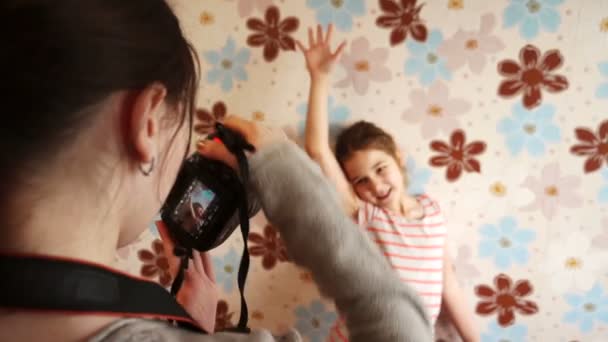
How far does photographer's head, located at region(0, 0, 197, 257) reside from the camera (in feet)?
0.95

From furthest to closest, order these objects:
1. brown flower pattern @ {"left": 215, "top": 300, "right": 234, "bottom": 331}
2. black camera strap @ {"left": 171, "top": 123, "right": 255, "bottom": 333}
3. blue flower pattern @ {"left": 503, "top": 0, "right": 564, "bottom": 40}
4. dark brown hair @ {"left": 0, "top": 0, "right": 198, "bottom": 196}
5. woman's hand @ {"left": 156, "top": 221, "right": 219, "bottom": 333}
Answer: brown flower pattern @ {"left": 215, "top": 300, "right": 234, "bottom": 331} → blue flower pattern @ {"left": 503, "top": 0, "right": 564, "bottom": 40} → woman's hand @ {"left": 156, "top": 221, "right": 219, "bottom": 333} → black camera strap @ {"left": 171, "top": 123, "right": 255, "bottom": 333} → dark brown hair @ {"left": 0, "top": 0, "right": 198, "bottom": 196}

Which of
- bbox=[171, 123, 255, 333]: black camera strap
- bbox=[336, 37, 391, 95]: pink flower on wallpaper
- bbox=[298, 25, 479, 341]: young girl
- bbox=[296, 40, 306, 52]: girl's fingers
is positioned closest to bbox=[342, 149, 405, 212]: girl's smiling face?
bbox=[298, 25, 479, 341]: young girl

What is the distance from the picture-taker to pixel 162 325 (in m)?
0.34

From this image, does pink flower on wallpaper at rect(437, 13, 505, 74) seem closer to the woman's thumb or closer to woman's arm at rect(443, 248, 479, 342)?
woman's arm at rect(443, 248, 479, 342)

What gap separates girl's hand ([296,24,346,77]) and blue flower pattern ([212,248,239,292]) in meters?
0.49

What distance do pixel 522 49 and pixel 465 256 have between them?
0.49m

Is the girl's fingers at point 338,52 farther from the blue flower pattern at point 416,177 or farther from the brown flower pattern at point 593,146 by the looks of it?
the brown flower pattern at point 593,146

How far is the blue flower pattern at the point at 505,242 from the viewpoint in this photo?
3.08 feet

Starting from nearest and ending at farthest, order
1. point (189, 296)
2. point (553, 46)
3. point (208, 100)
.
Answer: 1. point (189, 296)
2. point (553, 46)
3. point (208, 100)

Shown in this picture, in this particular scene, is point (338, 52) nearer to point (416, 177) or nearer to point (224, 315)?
point (416, 177)

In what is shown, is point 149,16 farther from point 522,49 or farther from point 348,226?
point 522,49

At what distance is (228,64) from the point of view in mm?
934

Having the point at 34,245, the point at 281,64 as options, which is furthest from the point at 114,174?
the point at 281,64

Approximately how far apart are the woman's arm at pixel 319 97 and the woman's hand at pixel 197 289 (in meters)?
0.35
